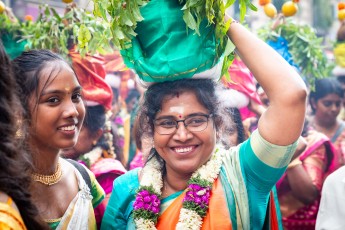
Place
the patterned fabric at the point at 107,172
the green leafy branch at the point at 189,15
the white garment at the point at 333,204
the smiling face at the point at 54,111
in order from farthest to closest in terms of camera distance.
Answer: the patterned fabric at the point at 107,172, the white garment at the point at 333,204, the smiling face at the point at 54,111, the green leafy branch at the point at 189,15

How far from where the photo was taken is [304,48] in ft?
21.1

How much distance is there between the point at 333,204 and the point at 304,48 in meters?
3.26

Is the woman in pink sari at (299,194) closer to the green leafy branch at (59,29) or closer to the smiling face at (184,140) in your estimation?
the green leafy branch at (59,29)

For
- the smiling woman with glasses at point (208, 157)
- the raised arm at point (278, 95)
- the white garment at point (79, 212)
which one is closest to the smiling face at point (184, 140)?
the smiling woman with glasses at point (208, 157)

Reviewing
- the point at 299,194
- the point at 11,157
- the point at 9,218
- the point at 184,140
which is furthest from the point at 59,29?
the point at 9,218

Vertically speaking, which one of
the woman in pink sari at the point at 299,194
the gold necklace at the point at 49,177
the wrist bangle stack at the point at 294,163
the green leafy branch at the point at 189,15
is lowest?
the woman in pink sari at the point at 299,194

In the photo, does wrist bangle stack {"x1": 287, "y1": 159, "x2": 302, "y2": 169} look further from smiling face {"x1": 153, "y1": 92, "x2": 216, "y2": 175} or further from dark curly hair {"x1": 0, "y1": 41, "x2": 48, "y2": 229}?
dark curly hair {"x1": 0, "y1": 41, "x2": 48, "y2": 229}

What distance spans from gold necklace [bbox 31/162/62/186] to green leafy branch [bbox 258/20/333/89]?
3351 mm

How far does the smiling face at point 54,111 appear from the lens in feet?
10.5

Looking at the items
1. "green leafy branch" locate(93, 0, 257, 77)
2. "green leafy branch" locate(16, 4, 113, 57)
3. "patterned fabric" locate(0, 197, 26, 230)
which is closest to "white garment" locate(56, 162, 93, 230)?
"green leafy branch" locate(93, 0, 257, 77)

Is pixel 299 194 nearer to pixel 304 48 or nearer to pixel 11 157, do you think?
pixel 304 48

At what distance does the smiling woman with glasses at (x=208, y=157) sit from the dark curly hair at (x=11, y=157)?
1075mm

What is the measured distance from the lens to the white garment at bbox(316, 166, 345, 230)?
342cm

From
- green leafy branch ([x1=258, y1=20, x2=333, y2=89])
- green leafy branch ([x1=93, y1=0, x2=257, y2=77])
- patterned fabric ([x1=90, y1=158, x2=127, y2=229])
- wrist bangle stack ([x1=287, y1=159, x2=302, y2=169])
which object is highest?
green leafy branch ([x1=93, y1=0, x2=257, y2=77])
